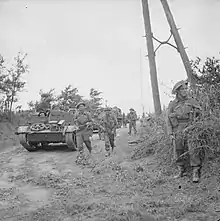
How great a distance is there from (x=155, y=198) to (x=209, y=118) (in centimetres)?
178

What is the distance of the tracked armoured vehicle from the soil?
417 cm

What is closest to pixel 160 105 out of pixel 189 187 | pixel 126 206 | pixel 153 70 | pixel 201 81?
pixel 153 70

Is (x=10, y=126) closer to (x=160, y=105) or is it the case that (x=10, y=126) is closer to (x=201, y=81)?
(x=160, y=105)

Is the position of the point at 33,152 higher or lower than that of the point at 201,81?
lower

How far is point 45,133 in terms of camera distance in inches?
530

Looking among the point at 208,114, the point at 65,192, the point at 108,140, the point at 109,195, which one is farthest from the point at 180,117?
the point at 108,140

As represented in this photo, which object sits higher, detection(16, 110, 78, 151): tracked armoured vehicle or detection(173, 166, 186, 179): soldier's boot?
detection(16, 110, 78, 151): tracked armoured vehicle

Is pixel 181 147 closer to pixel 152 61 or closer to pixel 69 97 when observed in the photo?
pixel 152 61

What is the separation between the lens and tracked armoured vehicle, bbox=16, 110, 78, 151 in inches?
504

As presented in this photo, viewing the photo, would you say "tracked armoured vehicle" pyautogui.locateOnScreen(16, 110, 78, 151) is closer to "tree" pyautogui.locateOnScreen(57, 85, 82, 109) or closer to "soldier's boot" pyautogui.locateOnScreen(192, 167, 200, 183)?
"soldier's boot" pyautogui.locateOnScreen(192, 167, 200, 183)

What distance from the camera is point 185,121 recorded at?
6.53m

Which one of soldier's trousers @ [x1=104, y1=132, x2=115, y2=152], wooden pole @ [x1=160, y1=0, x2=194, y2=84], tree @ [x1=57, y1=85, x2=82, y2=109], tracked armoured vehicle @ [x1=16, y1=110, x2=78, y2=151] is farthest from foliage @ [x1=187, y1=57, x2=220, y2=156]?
tree @ [x1=57, y1=85, x2=82, y2=109]

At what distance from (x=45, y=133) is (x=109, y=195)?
26.7ft

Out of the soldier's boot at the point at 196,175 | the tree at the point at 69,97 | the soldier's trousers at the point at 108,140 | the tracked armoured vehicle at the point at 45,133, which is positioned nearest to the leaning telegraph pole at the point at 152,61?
the soldier's trousers at the point at 108,140
